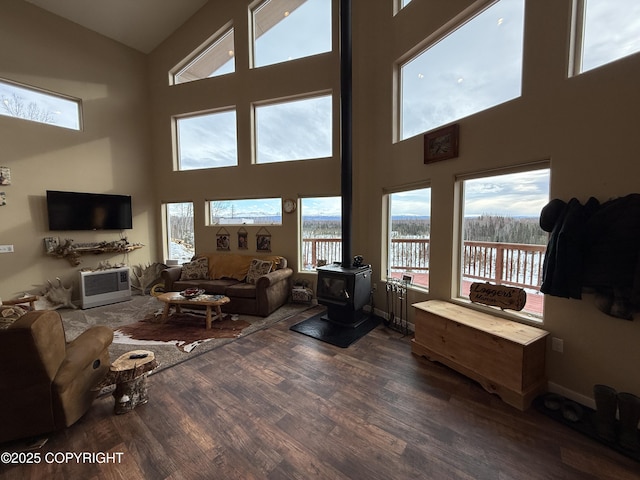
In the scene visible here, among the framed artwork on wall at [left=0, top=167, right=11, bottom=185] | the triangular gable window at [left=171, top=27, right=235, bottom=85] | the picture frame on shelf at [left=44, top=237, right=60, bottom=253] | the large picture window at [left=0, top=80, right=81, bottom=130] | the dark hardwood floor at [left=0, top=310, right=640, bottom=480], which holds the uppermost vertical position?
the triangular gable window at [left=171, top=27, right=235, bottom=85]

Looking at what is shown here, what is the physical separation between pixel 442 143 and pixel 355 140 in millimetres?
1515

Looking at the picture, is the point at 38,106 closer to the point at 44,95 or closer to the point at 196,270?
the point at 44,95

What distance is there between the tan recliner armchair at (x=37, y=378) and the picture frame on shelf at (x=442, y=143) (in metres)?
3.69

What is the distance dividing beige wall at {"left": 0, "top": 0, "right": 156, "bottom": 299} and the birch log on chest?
576 centimetres

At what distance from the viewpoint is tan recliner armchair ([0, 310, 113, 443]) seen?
150cm

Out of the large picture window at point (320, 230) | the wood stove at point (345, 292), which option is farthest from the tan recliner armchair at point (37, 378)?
the large picture window at point (320, 230)

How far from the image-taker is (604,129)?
184 centimetres

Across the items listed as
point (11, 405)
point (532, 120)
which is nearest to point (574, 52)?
point (532, 120)

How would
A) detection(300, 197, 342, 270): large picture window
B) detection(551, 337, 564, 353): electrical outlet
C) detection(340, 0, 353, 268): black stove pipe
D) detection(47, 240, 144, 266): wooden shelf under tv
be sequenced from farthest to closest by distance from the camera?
detection(300, 197, 342, 270): large picture window < detection(47, 240, 144, 266): wooden shelf under tv < detection(340, 0, 353, 268): black stove pipe < detection(551, 337, 564, 353): electrical outlet

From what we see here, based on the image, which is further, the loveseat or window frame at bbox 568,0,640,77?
the loveseat

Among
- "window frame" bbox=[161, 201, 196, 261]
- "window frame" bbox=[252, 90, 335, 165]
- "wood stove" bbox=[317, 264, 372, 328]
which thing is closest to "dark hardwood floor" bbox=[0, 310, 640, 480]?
"wood stove" bbox=[317, 264, 372, 328]

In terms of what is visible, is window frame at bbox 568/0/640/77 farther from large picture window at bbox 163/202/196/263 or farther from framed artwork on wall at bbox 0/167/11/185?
framed artwork on wall at bbox 0/167/11/185

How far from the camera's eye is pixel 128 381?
1945mm

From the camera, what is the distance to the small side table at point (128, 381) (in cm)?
191
